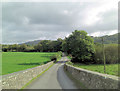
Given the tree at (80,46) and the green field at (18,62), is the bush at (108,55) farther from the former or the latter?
the green field at (18,62)

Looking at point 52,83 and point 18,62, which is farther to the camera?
point 18,62

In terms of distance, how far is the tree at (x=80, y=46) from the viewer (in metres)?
38.5

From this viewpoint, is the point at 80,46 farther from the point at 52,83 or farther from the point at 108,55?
the point at 52,83

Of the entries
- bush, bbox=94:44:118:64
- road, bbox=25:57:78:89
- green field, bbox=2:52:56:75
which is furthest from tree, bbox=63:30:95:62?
road, bbox=25:57:78:89

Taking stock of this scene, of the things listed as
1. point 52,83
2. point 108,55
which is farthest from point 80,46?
point 52,83

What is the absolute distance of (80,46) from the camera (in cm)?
3884

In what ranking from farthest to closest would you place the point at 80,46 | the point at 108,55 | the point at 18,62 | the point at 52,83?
the point at 18,62
the point at 108,55
the point at 80,46
the point at 52,83

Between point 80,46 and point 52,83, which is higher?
point 80,46

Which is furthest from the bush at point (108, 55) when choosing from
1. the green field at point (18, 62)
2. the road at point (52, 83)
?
the road at point (52, 83)

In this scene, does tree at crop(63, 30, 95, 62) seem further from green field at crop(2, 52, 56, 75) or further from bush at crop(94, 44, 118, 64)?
green field at crop(2, 52, 56, 75)

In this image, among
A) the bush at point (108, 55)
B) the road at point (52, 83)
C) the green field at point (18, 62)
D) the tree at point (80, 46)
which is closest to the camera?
the road at point (52, 83)

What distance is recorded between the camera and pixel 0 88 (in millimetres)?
5188

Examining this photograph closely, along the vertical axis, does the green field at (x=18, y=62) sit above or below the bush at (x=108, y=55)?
below

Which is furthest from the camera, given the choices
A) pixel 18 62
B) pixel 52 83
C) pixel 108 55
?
pixel 18 62
